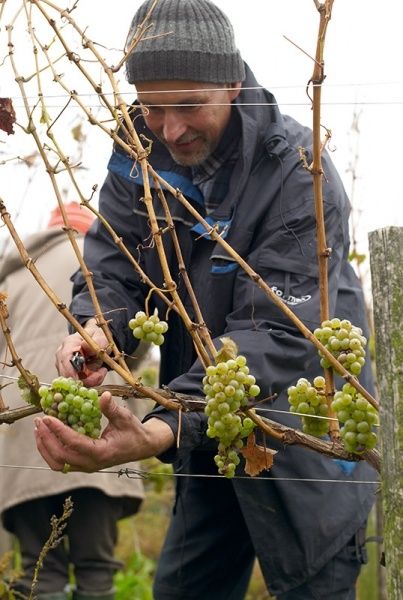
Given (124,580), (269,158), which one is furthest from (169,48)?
(124,580)

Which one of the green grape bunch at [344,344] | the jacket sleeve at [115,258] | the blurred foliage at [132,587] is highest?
the jacket sleeve at [115,258]

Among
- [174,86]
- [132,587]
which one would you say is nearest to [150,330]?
[174,86]

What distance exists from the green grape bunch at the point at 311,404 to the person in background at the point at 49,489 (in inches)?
85.5

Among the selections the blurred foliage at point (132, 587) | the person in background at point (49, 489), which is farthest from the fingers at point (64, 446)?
the blurred foliage at point (132, 587)

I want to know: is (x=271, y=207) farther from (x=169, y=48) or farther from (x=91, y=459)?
(x=91, y=459)

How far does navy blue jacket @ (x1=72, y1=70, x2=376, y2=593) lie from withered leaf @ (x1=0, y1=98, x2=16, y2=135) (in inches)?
15.6

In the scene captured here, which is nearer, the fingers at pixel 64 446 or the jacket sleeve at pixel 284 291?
the fingers at pixel 64 446

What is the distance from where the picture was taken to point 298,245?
3.07 metres

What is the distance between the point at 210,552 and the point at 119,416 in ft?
4.38

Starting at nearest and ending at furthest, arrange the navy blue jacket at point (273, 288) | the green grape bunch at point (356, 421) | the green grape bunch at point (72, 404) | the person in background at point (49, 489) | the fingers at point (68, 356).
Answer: the green grape bunch at point (356, 421), the green grape bunch at point (72, 404), the fingers at point (68, 356), the navy blue jacket at point (273, 288), the person in background at point (49, 489)

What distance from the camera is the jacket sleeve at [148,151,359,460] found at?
2.89 metres

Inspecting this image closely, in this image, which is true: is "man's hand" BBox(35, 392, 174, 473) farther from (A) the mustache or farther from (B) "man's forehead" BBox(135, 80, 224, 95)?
(B) "man's forehead" BBox(135, 80, 224, 95)

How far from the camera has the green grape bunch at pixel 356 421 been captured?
2289 millimetres

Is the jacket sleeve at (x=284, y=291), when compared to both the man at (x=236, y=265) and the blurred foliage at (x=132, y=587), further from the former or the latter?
the blurred foliage at (x=132, y=587)
